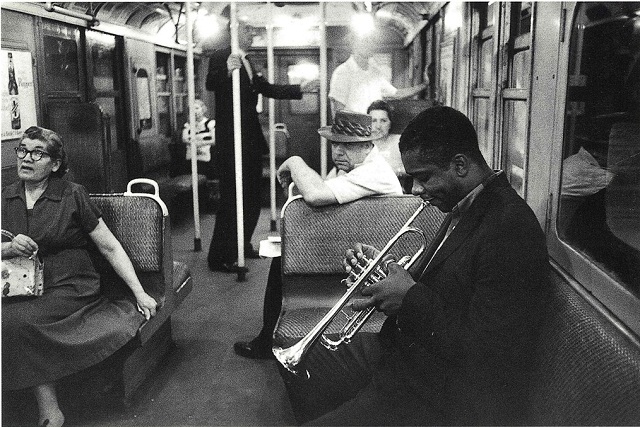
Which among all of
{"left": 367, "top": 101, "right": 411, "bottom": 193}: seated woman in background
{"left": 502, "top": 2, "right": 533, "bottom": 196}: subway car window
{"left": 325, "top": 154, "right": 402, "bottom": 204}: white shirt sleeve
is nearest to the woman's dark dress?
{"left": 325, "top": 154, "right": 402, "bottom": 204}: white shirt sleeve

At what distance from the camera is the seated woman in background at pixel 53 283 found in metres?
2.62

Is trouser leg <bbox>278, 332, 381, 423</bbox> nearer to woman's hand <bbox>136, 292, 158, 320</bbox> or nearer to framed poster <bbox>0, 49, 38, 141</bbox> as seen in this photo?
woman's hand <bbox>136, 292, 158, 320</bbox>

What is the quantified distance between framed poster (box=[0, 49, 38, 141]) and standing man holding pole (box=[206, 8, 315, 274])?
4.83 feet

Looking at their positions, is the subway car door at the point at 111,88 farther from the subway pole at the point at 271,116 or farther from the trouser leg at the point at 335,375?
the trouser leg at the point at 335,375

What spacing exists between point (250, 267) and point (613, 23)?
166 inches

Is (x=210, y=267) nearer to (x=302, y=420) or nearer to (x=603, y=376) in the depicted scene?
(x=302, y=420)

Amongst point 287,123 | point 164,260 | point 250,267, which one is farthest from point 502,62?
point 287,123

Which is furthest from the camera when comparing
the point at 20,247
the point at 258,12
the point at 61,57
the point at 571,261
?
the point at 258,12

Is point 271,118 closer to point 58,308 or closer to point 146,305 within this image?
point 146,305

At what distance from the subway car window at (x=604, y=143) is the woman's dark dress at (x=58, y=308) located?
197cm

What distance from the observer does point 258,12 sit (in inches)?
406

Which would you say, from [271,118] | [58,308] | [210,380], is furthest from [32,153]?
[271,118]

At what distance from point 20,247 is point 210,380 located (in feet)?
3.94

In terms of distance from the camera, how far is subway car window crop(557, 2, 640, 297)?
174cm
